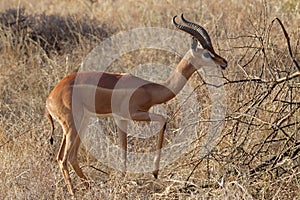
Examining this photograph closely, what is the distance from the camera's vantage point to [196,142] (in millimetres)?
5355

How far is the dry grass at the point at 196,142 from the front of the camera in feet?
15.0

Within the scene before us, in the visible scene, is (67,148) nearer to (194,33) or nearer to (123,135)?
(123,135)

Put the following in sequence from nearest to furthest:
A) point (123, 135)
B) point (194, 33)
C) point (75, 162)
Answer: point (194, 33), point (75, 162), point (123, 135)

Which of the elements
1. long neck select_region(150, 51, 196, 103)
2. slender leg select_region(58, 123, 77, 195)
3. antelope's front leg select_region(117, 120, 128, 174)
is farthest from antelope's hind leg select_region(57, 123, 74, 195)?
A: long neck select_region(150, 51, 196, 103)

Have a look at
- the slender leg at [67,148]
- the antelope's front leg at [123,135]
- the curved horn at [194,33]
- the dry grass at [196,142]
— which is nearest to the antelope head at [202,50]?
the curved horn at [194,33]

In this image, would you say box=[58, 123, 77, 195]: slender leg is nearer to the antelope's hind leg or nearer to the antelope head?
the antelope's hind leg

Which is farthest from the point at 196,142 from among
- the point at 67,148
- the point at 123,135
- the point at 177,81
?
the point at 67,148

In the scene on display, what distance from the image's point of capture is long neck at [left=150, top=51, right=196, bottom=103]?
529 centimetres

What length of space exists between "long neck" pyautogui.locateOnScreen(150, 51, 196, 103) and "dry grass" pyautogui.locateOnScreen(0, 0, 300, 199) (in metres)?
0.43

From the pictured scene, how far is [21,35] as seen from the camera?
9.01 metres

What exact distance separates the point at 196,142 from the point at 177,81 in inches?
20.0

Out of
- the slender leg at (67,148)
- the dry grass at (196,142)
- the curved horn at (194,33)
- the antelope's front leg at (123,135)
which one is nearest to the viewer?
the dry grass at (196,142)

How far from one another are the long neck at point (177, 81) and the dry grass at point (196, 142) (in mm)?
433

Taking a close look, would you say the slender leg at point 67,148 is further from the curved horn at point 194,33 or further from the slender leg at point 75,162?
the curved horn at point 194,33
